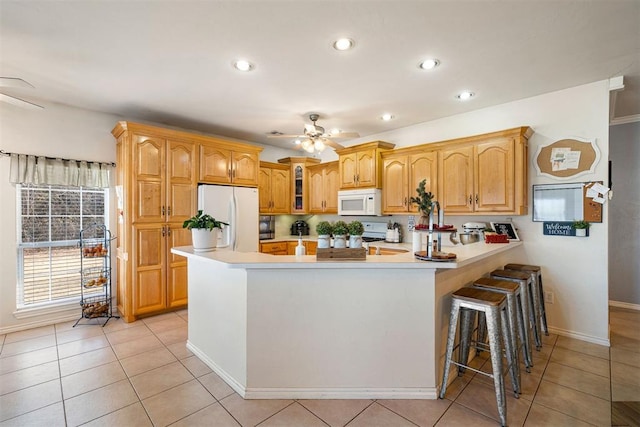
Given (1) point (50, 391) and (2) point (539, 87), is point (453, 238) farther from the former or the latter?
(1) point (50, 391)

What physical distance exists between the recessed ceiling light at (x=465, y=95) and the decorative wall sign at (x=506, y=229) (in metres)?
1.49

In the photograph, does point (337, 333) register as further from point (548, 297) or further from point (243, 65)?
point (548, 297)

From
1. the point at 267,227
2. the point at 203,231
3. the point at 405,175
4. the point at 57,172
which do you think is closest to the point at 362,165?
the point at 405,175

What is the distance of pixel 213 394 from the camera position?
7.14 feet

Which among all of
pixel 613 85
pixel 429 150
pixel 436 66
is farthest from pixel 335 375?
pixel 613 85

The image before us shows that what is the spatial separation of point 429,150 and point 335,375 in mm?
2992

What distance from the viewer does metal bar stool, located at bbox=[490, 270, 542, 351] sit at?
267 centimetres

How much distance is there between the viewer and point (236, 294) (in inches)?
87.2

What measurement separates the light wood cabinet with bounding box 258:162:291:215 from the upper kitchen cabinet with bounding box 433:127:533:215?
9.14 feet

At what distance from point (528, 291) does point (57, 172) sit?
5177 mm

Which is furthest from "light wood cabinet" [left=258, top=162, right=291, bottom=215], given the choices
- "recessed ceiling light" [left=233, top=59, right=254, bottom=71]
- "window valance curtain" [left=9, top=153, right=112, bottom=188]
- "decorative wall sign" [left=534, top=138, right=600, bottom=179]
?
"decorative wall sign" [left=534, top=138, right=600, bottom=179]

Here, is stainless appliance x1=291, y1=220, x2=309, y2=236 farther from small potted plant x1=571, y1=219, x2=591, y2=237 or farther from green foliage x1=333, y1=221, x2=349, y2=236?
small potted plant x1=571, y1=219, x2=591, y2=237

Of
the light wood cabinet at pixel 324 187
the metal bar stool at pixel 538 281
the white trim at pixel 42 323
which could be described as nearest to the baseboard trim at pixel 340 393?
the metal bar stool at pixel 538 281

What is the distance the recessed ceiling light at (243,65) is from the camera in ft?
8.49
